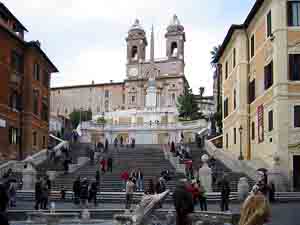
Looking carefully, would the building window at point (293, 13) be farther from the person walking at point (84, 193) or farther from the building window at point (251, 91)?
the person walking at point (84, 193)

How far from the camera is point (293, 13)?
115 ft

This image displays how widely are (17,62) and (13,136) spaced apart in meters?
6.03

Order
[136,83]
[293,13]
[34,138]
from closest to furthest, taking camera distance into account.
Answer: [293,13], [34,138], [136,83]

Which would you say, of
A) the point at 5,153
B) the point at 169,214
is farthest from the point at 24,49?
the point at 169,214

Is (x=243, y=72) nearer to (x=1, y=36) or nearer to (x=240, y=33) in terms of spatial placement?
(x=240, y=33)

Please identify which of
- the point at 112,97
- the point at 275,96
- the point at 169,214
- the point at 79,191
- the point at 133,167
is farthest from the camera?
the point at 112,97

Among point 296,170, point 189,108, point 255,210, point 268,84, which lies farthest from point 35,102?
→ point 189,108

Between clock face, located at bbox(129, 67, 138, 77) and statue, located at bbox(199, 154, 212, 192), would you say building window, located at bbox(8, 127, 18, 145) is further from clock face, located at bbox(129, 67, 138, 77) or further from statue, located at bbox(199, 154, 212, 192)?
clock face, located at bbox(129, 67, 138, 77)

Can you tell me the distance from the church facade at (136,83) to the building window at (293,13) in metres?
96.8

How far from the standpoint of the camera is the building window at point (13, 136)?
1809 inches

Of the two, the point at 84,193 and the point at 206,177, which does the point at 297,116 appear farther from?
the point at 84,193

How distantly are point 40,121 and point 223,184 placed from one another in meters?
31.8

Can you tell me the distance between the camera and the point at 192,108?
3720 inches

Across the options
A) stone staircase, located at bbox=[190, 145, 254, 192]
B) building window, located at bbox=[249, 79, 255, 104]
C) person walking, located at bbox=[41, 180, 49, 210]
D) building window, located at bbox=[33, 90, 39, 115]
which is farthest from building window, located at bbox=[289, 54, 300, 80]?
building window, located at bbox=[33, 90, 39, 115]
